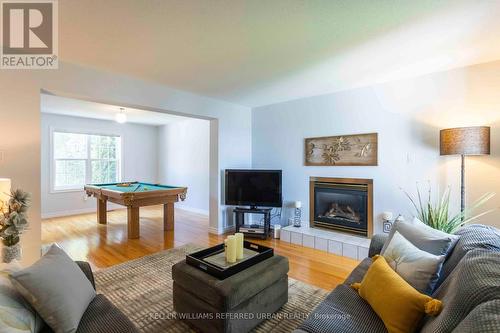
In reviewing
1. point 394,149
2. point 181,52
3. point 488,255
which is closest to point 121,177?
point 181,52

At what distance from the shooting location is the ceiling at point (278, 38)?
5.71 feet

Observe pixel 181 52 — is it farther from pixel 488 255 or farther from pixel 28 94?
pixel 488 255

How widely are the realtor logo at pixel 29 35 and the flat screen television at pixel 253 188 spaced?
2.79 m

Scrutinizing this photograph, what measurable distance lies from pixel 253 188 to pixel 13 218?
3056mm

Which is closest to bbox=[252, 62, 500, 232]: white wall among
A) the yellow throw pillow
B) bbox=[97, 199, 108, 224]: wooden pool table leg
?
the yellow throw pillow

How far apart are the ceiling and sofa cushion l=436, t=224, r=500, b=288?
1.56 metres

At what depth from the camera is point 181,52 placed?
2.45m

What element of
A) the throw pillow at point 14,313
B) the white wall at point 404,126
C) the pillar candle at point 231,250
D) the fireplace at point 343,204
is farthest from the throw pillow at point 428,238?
the throw pillow at point 14,313

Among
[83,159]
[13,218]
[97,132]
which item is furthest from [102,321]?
[97,132]

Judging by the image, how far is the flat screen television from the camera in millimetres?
4082

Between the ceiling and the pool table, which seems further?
the pool table

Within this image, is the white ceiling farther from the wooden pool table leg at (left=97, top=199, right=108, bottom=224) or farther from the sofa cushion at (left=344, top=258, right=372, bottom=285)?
the sofa cushion at (left=344, top=258, right=372, bottom=285)

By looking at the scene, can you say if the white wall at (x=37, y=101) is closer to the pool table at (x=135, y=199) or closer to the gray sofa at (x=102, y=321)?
the pool table at (x=135, y=199)

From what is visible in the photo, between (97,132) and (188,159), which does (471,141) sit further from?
(97,132)
